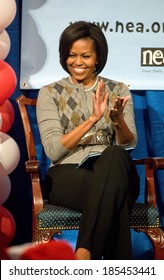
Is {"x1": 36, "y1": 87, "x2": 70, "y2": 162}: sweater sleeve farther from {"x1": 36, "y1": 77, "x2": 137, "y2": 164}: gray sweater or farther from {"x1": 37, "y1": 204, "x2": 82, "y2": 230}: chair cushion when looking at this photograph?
{"x1": 37, "y1": 204, "x2": 82, "y2": 230}: chair cushion

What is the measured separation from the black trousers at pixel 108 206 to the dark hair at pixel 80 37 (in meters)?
0.58

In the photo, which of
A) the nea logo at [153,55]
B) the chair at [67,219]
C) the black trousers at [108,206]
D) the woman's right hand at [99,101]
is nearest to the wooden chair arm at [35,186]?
the chair at [67,219]

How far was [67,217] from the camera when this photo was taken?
224cm

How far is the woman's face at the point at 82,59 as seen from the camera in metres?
2.46

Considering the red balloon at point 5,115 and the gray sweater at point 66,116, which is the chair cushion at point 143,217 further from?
the red balloon at point 5,115

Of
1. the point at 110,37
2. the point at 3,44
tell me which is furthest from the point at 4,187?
the point at 110,37

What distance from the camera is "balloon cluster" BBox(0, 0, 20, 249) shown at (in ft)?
8.39

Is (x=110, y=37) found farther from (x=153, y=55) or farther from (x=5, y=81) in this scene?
(x=5, y=81)

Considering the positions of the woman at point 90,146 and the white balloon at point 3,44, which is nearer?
the woman at point 90,146

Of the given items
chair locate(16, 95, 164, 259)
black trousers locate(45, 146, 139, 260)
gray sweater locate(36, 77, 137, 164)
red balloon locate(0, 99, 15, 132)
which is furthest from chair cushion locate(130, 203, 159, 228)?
red balloon locate(0, 99, 15, 132)

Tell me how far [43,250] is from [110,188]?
0.83 meters

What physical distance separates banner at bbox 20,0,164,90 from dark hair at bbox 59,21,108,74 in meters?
0.57
